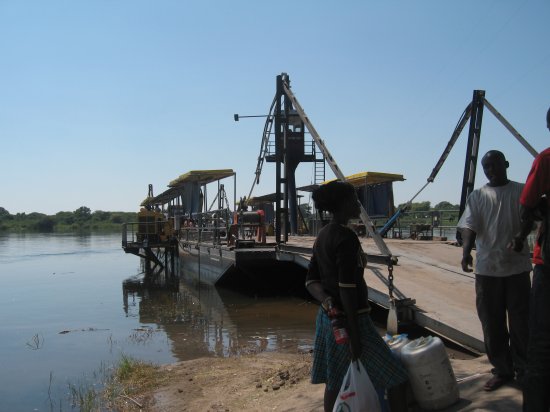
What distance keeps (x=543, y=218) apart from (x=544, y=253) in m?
0.21

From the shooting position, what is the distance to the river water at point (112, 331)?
22.9ft

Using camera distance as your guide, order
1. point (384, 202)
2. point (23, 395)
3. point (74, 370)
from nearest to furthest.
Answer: point (23, 395)
point (74, 370)
point (384, 202)

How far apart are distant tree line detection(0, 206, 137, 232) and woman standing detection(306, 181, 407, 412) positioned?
102m

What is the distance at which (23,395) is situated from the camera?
637 centimetres

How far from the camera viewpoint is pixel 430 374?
325 cm

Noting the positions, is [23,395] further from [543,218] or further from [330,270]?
[543,218]

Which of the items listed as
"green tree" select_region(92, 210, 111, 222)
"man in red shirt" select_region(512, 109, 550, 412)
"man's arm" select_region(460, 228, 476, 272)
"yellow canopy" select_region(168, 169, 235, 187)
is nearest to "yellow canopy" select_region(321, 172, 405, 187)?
"yellow canopy" select_region(168, 169, 235, 187)

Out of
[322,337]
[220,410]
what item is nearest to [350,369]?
[322,337]

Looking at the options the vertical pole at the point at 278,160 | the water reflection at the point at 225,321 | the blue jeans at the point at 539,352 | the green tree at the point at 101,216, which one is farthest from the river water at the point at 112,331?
the green tree at the point at 101,216

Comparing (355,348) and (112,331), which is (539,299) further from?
(112,331)

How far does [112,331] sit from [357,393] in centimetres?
850

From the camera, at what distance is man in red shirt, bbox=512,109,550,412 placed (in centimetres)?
266

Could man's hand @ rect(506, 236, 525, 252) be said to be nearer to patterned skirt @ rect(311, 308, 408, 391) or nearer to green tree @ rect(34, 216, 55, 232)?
patterned skirt @ rect(311, 308, 408, 391)

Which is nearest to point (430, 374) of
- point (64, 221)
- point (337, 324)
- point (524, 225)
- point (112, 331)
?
point (337, 324)
